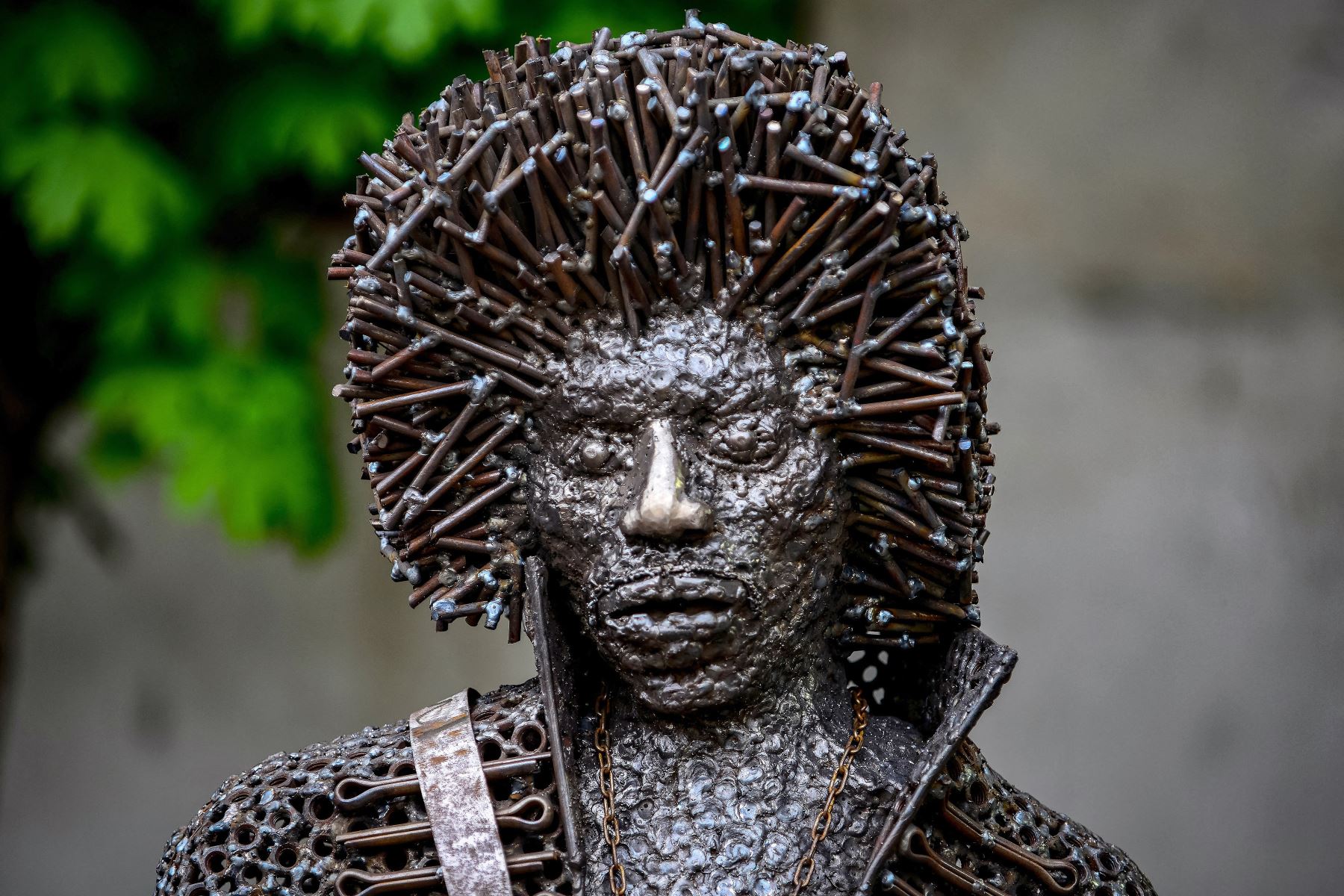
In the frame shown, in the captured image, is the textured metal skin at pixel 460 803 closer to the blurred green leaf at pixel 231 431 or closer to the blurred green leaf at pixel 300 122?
the blurred green leaf at pixel 231 431

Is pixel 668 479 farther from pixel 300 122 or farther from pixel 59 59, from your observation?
pixel 59 59

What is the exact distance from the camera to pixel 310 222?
4.69 meters

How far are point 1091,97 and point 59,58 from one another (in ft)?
9.49

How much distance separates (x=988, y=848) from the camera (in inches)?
94.5

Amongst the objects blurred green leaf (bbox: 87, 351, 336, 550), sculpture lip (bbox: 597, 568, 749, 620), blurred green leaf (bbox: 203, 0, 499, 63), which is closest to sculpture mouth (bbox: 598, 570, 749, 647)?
sculpture lip (bbox: 597, 568, 749, 620)

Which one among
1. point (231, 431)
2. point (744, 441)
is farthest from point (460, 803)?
point (231, 431)

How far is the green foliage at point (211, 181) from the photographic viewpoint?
392cm

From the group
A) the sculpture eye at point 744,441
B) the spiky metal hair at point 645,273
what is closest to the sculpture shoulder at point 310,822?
the spiky metal hair at point 645,273

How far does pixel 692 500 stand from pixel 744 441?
0.44 feet

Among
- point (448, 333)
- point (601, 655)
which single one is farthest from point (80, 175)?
point (601, 655)

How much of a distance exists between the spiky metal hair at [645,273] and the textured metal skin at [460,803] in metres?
0.20

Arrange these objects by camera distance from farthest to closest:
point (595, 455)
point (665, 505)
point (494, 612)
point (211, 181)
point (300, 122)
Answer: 1. point (211, 181)
2. point (300, 122)
3. point (494, 612)
4. point (595, 455)
5. point (665, 505)

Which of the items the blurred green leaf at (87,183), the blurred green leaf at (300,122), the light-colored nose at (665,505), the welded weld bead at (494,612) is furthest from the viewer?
the blurred green leaf at (300,122)

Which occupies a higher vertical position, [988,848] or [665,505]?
[665,505]
